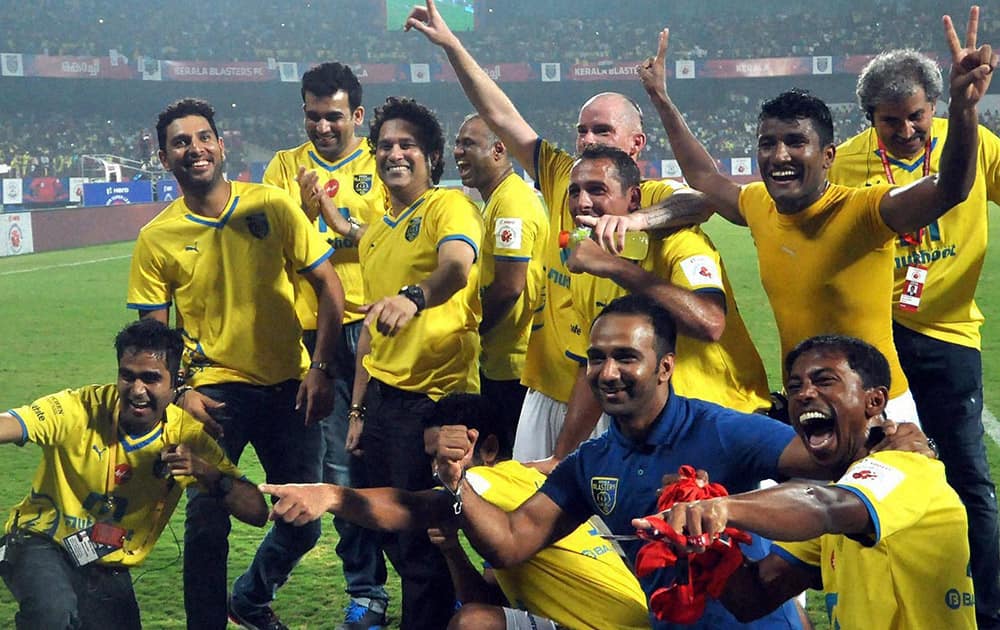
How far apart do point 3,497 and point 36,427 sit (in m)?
3.37

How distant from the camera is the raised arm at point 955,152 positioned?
353 centimetres

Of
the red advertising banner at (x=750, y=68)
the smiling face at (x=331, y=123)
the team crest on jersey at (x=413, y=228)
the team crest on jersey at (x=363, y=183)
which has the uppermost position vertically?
the red advertising banner at (x=750, y=68)

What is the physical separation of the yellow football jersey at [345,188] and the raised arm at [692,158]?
191 cm

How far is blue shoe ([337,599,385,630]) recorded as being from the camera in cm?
519

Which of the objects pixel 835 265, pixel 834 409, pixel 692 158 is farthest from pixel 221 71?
pixel 834 409

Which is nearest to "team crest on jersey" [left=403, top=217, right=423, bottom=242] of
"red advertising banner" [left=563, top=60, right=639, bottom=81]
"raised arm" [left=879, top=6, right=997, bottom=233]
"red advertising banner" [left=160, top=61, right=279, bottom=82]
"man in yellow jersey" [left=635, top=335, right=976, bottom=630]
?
"raised arm" [left=879, top=6, right=997, bottom=233]

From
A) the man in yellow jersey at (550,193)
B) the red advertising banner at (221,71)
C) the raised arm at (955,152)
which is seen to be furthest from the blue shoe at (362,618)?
the red advertising banner at (221,71)

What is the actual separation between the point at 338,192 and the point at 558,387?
2.02m

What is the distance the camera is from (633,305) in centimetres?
370

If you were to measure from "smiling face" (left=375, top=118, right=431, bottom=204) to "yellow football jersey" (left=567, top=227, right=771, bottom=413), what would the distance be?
980mm

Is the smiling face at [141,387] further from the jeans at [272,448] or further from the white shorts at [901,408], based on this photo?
the white shorts at [901,408]

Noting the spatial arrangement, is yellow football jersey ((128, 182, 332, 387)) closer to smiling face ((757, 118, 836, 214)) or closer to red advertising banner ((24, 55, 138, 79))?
smiling face ((757, 118, 836, 214))

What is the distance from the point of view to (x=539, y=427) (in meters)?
5.08

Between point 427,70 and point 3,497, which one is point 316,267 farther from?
point 427,70
